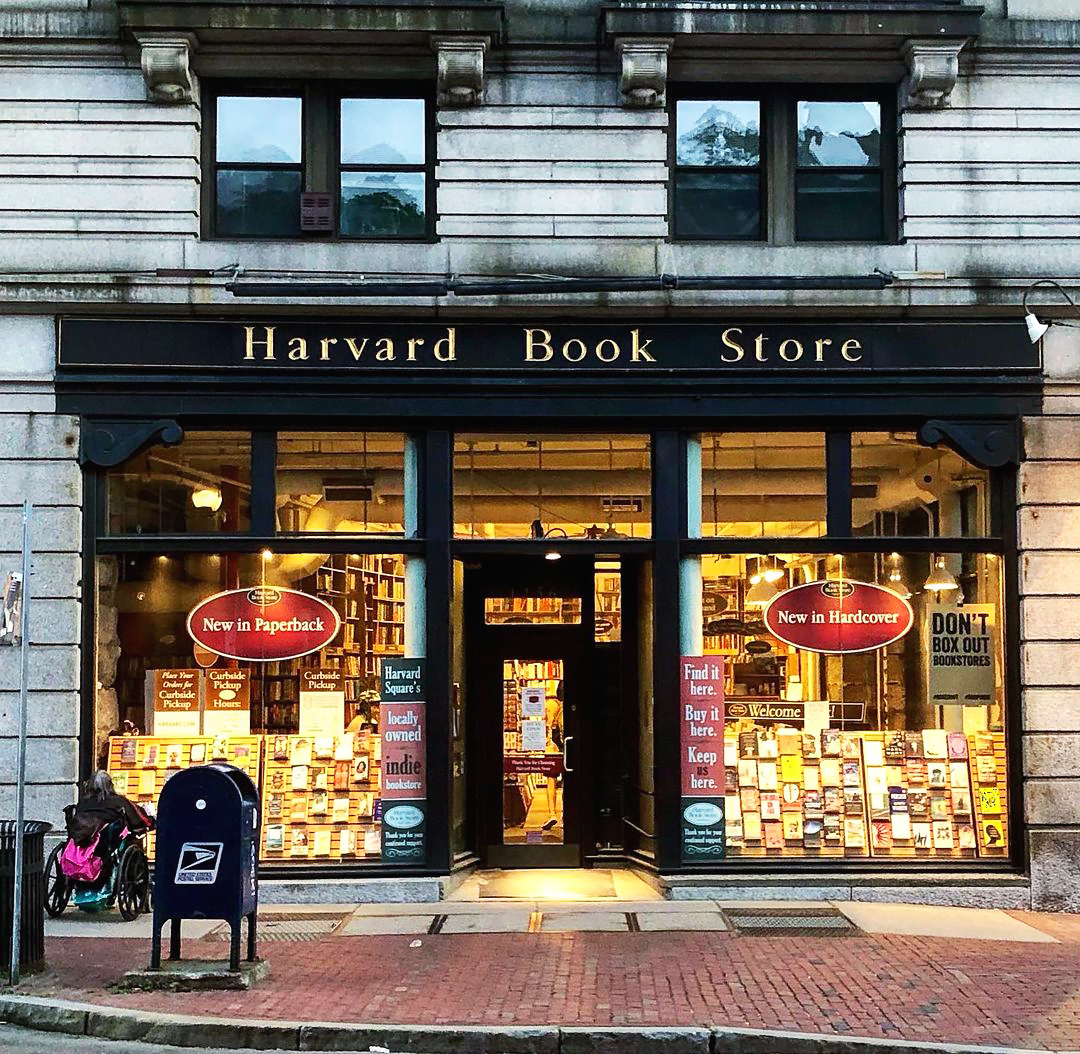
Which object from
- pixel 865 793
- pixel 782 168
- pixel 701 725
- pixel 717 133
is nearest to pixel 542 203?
pixel 717 133

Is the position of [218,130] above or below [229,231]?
above

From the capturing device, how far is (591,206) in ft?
44.2

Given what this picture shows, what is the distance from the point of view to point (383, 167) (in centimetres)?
1380

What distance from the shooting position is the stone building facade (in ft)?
43.0

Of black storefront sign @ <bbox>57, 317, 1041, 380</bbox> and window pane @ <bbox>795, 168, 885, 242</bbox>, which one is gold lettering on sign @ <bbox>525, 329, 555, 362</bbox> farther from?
window pane @ <bbox>795, 168, 885, 242</bbox>

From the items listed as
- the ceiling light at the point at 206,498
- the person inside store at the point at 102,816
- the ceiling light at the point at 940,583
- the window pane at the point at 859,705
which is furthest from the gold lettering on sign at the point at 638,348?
the person inside store at the point at 102,816

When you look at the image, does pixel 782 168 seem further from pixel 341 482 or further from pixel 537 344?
pixel 341 482

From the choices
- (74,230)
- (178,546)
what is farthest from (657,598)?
(74,230)

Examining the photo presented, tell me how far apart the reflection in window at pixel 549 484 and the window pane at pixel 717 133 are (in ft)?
9.18

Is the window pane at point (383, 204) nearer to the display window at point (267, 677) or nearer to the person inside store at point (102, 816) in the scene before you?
the display window at point (267, 677)

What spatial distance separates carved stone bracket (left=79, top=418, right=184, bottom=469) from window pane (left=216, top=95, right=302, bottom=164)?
271 cm

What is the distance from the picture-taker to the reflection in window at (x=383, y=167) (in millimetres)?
13758

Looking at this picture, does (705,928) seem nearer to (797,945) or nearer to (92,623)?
(797,945)

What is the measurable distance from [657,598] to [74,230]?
6.38 m
